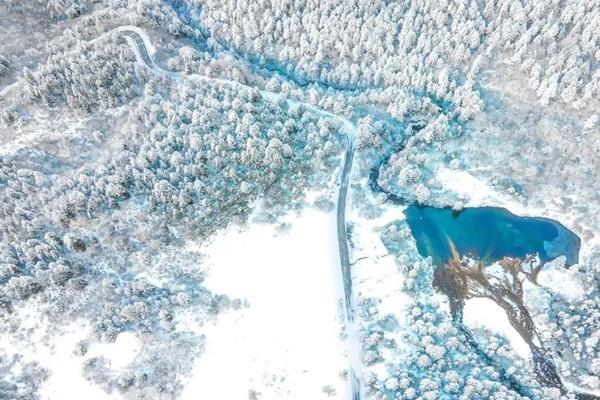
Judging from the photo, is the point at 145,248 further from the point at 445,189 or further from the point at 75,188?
the point at 445,189

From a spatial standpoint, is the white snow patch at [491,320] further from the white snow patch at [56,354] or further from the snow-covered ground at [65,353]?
the white snow patch at [56,354]

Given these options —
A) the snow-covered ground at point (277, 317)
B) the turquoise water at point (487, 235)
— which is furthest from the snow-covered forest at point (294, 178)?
the turquoise water at point (487, 235)

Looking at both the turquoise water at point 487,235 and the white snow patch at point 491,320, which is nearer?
the white snow patch at point 491,320

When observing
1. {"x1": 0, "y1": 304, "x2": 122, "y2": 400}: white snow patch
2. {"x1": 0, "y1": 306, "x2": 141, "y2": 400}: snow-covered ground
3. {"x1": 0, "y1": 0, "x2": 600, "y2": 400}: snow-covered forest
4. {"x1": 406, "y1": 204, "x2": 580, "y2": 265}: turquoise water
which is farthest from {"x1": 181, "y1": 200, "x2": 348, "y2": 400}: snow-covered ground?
{"x1": 406, "y1": 204, "x2": 580, "y2": 265}: turquoise water

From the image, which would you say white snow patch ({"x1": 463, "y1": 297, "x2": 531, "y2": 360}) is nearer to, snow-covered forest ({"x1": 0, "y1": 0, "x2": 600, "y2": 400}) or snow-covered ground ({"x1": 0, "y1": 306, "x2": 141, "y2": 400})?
snow-covered forest ({"x1": 0, "y1": 0, "x2": 600, "y2": 400})

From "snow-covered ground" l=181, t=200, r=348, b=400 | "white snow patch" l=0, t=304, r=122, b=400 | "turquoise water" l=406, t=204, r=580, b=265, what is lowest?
"white snow patch" l=0, t=304, r=122, b=400

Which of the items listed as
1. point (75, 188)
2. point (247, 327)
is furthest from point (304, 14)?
point (247, 327)
